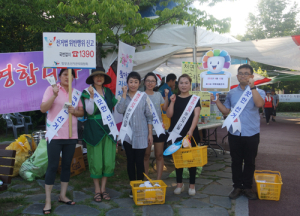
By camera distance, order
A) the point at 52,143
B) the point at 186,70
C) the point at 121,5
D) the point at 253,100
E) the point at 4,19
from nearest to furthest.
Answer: the point at 52,143
the point at 253,100
the point at 121,5
the point at 186,70
the point at 4,19

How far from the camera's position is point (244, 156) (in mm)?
3541

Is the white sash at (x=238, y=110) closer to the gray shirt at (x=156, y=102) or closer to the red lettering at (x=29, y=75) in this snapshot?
the gray shirt at (x=156, y=102)

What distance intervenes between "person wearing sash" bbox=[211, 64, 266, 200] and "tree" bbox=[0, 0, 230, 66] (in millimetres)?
2252

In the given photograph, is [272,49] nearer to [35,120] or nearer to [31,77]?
[31,77]

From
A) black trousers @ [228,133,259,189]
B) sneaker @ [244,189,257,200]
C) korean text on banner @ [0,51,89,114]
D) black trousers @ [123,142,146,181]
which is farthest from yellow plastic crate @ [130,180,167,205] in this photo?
korean text on banner @ [0,51,89,114]

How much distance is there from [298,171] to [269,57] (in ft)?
8.71

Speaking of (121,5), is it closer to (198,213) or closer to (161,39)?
(161,39)

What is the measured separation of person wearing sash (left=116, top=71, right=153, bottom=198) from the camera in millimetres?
3432

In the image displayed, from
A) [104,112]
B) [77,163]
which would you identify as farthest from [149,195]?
[77,163]

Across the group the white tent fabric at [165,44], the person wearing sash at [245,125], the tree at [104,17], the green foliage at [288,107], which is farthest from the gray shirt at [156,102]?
the green foliage at [288,107]

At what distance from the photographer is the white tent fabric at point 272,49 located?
5.88 m

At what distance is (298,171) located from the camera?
4.99 meters

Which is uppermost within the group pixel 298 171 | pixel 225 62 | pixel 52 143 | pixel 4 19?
pixel 4 19

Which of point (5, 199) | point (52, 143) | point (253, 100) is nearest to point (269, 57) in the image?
point (253, 100)
